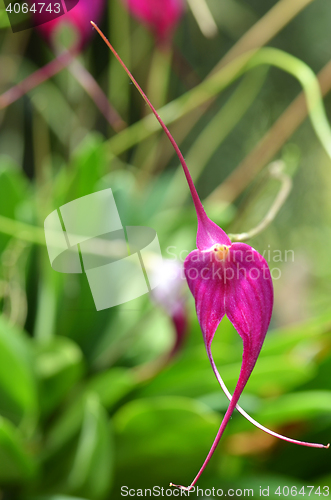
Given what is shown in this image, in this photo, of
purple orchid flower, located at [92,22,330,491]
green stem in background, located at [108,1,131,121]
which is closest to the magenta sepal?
purple orchid flower, located at [92,22,330,491]

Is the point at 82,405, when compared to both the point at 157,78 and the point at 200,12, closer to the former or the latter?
the point at 200,12

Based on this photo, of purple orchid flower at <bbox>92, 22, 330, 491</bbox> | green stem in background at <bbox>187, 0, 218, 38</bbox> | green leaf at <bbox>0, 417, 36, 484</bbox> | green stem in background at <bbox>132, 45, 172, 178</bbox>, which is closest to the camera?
purple orchid flower at <bbox>92, 22, 330, 491</bbox>

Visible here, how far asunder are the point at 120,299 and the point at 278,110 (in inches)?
32.9

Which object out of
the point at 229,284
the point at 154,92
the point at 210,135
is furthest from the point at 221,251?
the point at 210,135

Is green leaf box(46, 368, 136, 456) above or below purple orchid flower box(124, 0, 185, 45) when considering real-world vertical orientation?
below

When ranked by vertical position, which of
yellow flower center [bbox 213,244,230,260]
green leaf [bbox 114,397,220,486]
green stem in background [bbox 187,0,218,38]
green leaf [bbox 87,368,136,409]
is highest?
green stem in background [bbox 187,0,218,38]

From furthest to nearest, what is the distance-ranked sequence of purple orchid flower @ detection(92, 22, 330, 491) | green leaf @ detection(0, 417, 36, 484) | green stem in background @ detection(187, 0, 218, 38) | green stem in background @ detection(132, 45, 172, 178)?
1. green stem in background @ detection(132, 45, 172, 178)
2. green stem in background @ detection(187, 0, 218, 38)
3. green leaf @ detection(0, 417, 36, 484)
4. purple orchid flower @ detection(92, 22, 330, 491)

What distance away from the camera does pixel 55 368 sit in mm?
277

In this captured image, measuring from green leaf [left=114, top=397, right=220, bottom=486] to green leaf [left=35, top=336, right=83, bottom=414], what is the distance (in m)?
0.04

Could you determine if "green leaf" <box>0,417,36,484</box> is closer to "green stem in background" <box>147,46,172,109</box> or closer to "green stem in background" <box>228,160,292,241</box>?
"green stem in background" <box>228,160,292,241</box>

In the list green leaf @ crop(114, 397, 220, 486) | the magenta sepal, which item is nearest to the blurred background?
green leaf @ crop(114, 397, 220, 486)

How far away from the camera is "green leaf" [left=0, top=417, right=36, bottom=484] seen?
21 cm

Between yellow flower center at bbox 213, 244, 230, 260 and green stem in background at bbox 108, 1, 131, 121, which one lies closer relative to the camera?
yellow flower center at bbox 213, 244, 230, 260

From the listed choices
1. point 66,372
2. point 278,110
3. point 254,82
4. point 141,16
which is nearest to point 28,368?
point 66,372
